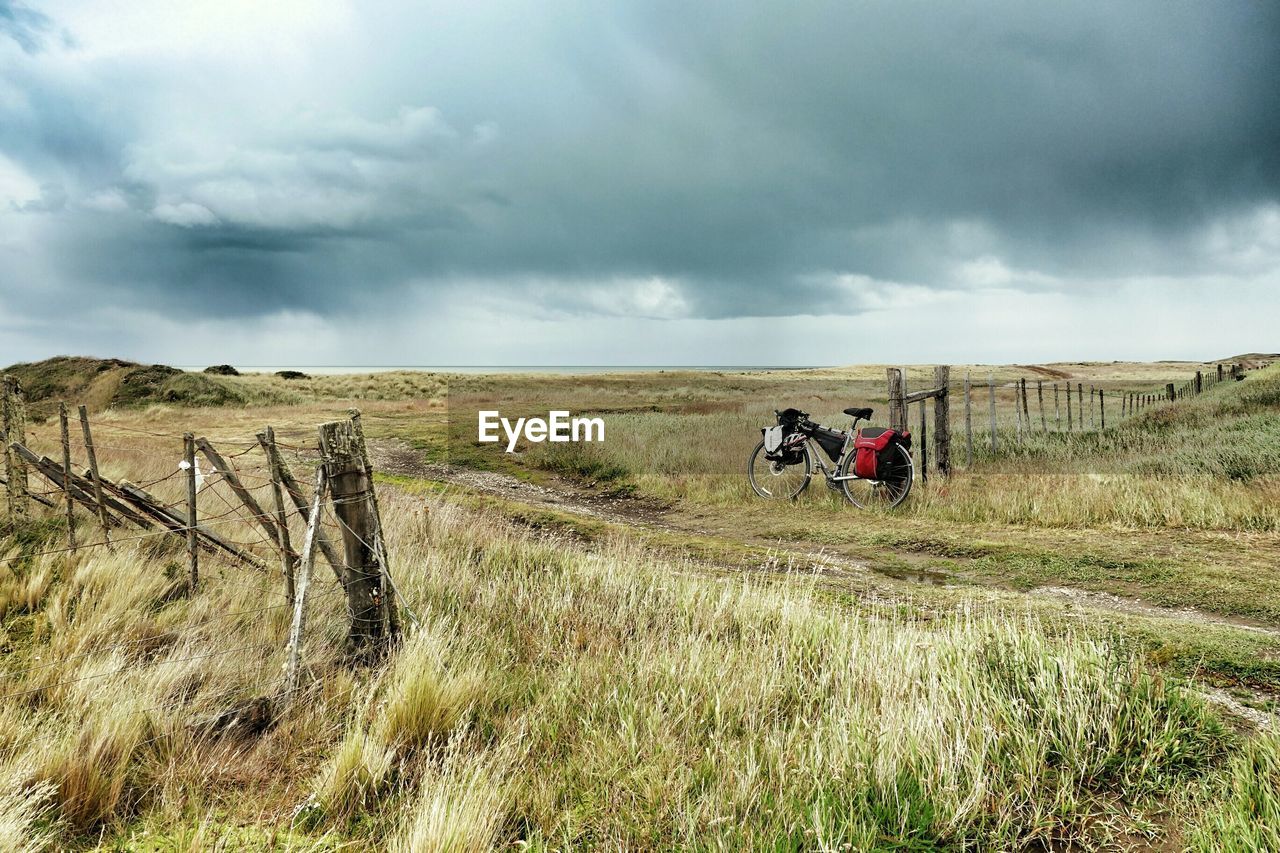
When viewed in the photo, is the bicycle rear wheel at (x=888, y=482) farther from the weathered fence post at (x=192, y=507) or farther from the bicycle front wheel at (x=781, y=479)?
the weathered fence post at (x=192, y=507)

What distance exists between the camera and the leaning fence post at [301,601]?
406cm

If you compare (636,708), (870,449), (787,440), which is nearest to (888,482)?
(870,449)

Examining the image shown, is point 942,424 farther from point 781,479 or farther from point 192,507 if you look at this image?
point 192,507

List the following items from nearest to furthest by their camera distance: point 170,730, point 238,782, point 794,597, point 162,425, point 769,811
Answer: point 769,811 < point 238,782 < point 170,730 < point 794,597 < point 162,425

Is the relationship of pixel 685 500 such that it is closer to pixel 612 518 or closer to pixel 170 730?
pixel 612 518

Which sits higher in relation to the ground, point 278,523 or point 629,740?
point 278,523

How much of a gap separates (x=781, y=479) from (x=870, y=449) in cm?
240

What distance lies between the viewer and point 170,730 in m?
3.70

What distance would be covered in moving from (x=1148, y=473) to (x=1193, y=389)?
24.1 m

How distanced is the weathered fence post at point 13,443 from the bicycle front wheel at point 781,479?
1104cm

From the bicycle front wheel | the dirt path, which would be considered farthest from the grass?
the bicycle front wheel

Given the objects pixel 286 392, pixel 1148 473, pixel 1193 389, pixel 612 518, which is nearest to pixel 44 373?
pixel 286 392

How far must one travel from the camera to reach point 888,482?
1250 cm

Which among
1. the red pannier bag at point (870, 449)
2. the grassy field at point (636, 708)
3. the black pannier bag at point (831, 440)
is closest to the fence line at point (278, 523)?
the grassy field at point (636, 708)
